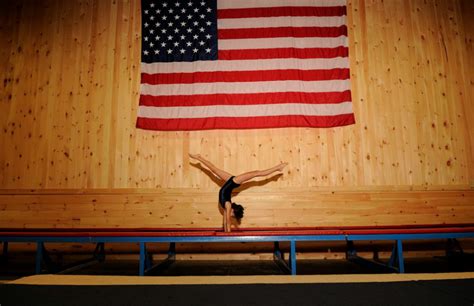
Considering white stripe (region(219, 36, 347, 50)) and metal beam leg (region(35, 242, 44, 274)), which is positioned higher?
white stripe (region(219, 36, 347, 50))

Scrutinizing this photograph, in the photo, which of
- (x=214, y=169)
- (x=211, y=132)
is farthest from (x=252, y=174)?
(x=211, y=132)

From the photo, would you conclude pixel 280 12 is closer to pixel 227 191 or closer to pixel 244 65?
pixel 244 65

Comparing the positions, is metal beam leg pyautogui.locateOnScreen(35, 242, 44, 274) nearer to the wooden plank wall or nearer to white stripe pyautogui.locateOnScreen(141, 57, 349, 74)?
the wooden plank wall

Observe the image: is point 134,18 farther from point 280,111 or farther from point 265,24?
point 280,111

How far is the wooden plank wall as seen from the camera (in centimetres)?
538

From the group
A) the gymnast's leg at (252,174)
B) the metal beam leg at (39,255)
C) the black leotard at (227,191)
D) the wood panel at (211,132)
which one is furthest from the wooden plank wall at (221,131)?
the metal beam leg at (39,255)

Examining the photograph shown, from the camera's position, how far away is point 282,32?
561 centimetres

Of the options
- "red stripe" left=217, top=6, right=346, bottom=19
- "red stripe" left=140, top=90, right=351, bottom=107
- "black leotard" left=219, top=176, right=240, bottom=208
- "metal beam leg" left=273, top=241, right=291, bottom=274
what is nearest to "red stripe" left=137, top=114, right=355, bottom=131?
"red stripe" left=140, top=90, right=351, bottom=107

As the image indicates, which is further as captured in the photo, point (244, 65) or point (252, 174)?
point (244, 65)

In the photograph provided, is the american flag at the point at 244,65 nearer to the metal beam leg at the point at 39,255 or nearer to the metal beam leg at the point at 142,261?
the metal beam leg at the point at 142,261

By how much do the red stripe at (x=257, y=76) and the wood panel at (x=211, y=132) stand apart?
575mm

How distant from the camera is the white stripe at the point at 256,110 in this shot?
5.41 metres

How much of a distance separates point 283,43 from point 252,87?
1127 millimetres

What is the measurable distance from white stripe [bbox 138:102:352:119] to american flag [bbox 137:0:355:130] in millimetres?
20
